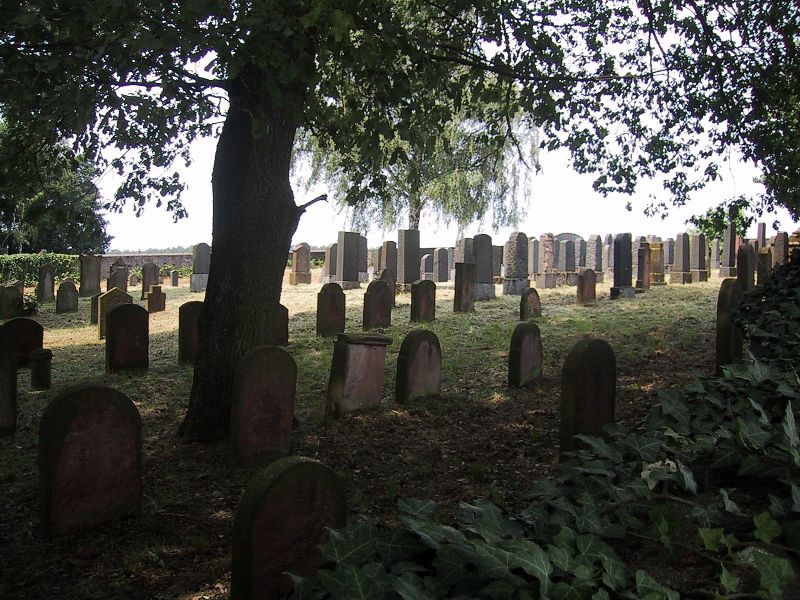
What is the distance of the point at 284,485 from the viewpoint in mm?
3080

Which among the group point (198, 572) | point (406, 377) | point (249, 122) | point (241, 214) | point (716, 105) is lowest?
point (198, 572)

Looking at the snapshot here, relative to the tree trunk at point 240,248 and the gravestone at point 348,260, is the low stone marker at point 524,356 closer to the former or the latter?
the tree trunk at point 240,248

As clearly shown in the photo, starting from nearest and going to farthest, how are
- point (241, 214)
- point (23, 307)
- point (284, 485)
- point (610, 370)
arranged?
point (284, 485) < point (610, 370) < point (241, 214) < point (23, 307)

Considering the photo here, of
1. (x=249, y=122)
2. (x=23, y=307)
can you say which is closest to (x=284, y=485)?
(x=249, y=122)

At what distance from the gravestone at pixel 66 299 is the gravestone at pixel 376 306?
10.5m

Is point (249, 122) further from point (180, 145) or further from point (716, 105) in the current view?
point (716, 105)

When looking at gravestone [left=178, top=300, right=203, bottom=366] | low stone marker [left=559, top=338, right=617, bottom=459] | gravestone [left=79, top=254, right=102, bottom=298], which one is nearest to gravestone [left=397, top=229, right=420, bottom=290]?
gravestone [left=178, top=300, right=203, bottom=366]

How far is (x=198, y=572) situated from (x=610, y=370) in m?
3.33

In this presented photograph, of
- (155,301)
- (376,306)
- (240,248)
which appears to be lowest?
(155,301)

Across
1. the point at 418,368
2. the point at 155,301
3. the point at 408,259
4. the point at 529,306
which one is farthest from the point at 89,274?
the point at 418,368

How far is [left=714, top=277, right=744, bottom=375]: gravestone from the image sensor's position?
832cm

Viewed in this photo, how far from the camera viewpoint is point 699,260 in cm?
2364

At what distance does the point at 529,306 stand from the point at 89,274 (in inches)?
652

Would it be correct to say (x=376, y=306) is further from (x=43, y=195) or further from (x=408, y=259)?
(x=408, y=259)
